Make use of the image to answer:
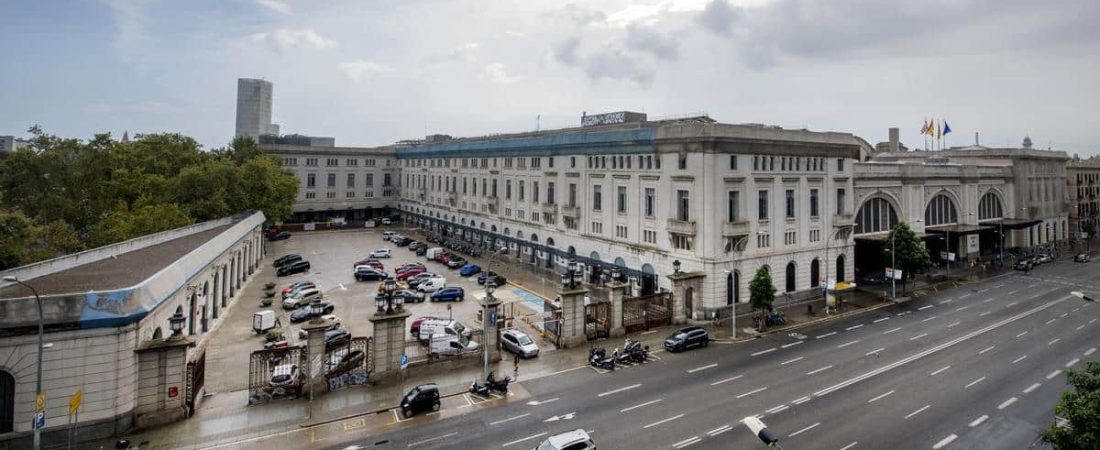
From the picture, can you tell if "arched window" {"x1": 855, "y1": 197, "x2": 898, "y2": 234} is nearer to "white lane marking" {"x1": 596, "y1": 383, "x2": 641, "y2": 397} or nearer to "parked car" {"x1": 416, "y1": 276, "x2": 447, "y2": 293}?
"white lane marking" {"x1": 596, "y1": 383, "x2": 641, "y2": 397}

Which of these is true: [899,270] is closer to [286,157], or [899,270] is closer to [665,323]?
[665,323]

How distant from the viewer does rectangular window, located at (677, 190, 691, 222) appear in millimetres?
50594

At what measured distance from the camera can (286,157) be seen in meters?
114

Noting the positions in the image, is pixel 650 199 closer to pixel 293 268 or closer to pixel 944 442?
pixel 944 442

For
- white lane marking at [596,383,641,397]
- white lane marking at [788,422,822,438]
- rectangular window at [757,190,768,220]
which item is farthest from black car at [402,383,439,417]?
rectangular window at [757,190,768,220]

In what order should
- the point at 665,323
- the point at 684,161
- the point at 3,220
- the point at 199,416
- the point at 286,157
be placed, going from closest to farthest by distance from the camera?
1. the point at 199,416
2. the point at 3,220
3. the point at 665,323
4. the point at 684,161
5. the point at 286,157

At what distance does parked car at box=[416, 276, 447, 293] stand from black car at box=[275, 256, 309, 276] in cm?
1954

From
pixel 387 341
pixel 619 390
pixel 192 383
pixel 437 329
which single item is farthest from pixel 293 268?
pixel 619 390

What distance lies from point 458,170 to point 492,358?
2552 inches

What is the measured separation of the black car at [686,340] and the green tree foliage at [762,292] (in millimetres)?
7198

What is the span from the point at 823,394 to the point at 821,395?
0.21 metres

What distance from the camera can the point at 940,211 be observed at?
77.2 m

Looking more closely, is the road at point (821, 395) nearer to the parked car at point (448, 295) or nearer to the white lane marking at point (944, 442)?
the white lane marking at point (944, 442)

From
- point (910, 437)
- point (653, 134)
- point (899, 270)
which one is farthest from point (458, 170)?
point (910, 437)
